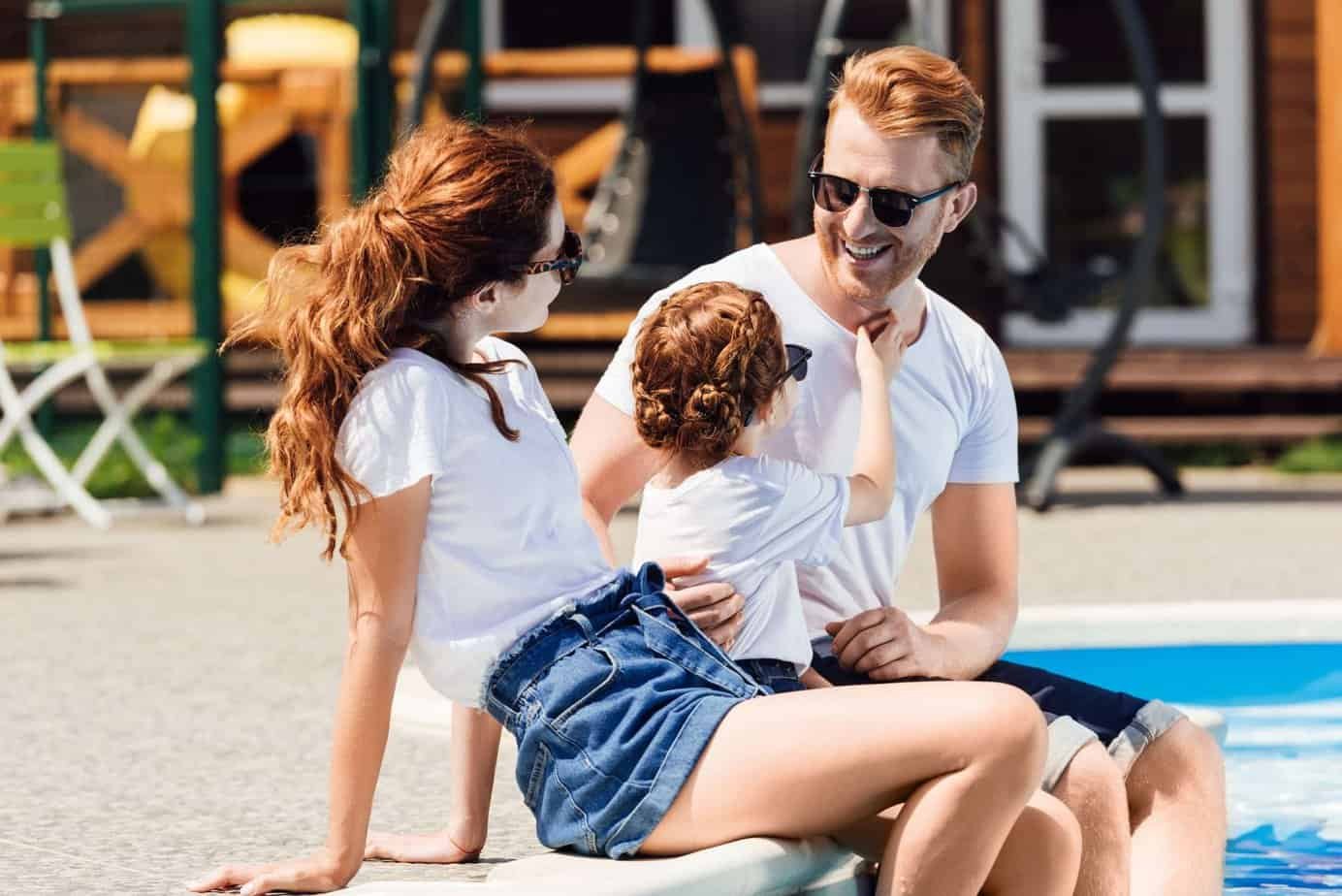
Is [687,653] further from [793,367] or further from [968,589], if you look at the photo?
[968,589]

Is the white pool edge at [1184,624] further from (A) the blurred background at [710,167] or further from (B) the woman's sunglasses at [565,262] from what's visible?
(A) the blurred background at [710,167]

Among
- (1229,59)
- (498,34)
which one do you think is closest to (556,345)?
(498,34)

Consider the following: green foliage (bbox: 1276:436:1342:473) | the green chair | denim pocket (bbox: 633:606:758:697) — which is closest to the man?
denim pocket (bbox: 633:606:758:697)

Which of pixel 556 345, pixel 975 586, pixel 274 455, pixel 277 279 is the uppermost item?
pixel 277 279

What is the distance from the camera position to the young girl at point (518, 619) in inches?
88.7

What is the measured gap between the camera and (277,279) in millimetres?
2426

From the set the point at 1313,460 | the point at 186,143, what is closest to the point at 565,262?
the point at 1313,460

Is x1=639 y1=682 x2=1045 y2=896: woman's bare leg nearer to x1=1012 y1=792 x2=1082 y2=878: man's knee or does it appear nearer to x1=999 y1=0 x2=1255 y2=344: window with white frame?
x1=1012 y1=792 x2=1082 y2=878: man's knee

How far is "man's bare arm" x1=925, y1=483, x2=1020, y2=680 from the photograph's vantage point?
289cm

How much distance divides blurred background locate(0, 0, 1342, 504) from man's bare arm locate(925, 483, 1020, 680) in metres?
5.24

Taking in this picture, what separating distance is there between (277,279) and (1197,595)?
3498mm

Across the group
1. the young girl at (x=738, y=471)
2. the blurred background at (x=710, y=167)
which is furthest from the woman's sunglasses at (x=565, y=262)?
the blurred background at (x=710, y=167)

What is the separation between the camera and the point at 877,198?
8.97ft

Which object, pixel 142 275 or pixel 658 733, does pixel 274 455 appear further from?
pixel 142 275
